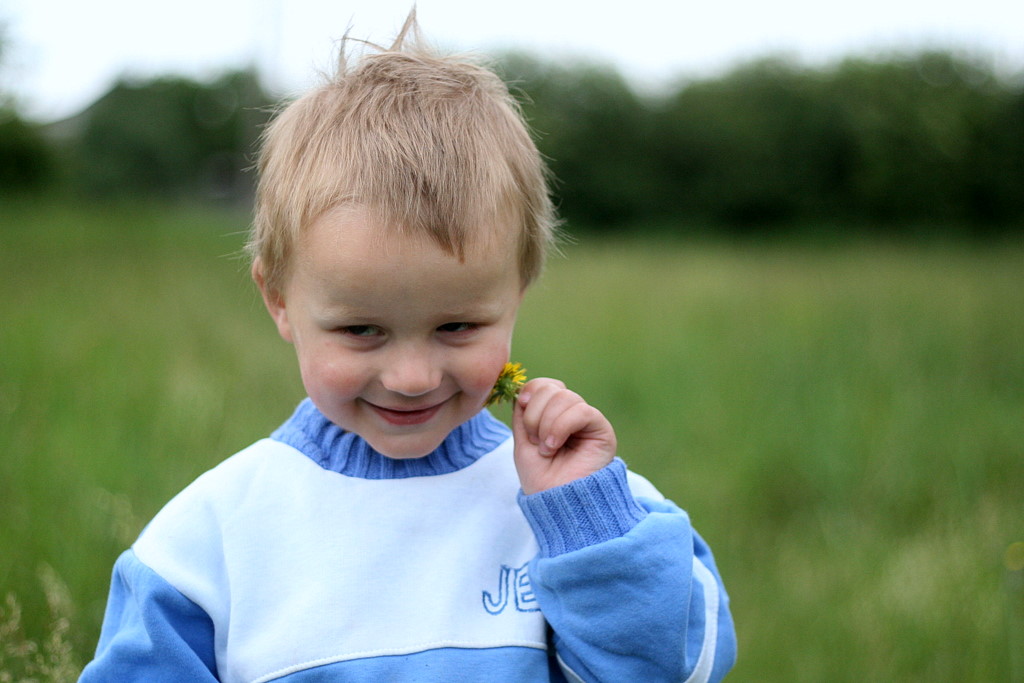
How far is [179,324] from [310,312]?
447 cm

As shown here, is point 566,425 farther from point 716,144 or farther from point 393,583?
point 716,144

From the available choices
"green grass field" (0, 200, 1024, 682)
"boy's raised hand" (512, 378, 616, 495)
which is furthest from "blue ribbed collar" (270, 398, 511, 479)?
"green grass field" (0, 200, 1024, 682)

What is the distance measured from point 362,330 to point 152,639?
0.57 m

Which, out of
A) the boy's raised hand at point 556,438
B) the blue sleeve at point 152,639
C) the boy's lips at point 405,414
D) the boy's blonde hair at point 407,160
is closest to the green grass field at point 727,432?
the blue sleeve at point 152,639

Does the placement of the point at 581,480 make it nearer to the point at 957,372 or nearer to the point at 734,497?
the point at 734,497

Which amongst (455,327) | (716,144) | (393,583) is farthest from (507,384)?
(716,144)

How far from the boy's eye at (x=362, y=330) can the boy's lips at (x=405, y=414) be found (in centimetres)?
13

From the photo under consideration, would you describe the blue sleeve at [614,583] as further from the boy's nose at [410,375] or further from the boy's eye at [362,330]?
the boy's eye at [362,330]

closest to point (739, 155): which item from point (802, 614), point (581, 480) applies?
point (802, 614)

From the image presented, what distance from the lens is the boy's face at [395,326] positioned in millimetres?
1338

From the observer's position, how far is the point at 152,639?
1.35m

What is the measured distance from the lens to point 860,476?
3861 mm

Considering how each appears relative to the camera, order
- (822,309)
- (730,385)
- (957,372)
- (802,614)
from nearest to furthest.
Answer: (802,614) → (730,385) → (957,372) → (822,309)

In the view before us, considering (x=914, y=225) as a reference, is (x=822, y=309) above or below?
above
